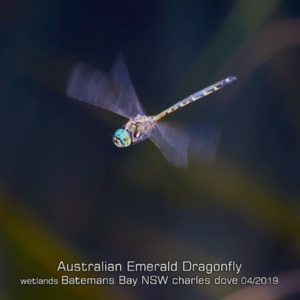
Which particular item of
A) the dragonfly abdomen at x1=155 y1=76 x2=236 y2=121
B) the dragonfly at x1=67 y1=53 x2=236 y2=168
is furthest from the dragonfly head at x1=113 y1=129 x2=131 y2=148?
the dragonfly abdomen at x1=155 y1=76 x2=236 y2=121

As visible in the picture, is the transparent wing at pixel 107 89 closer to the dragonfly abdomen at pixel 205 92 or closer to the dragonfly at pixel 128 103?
the dragonfly at pixel 128 103

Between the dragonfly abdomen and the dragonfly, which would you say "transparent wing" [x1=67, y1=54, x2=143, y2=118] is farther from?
the dragonfly abdomen

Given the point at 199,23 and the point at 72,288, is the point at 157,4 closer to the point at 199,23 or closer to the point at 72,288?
the point at 199,23

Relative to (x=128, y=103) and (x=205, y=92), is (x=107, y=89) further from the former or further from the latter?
(x=205, y=92)

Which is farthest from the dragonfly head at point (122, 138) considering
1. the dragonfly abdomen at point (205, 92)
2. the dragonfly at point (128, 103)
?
the dragonfly abdomen at point (205, 92)

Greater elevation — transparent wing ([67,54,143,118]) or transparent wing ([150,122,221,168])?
transparent wing ([67,54,143,118])
